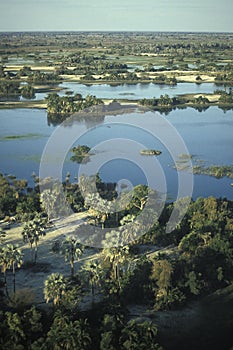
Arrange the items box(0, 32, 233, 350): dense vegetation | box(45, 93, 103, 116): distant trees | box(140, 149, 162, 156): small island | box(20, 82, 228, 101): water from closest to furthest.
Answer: box(0, 32, 233, 350): dense vegetation < box(140, 149, 162, 156): small island < box(45, 93, 103, 116): distant trees < box(20, 82, 228, 101): water

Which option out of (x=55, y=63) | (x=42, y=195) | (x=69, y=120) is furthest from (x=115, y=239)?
(x=55, y=63)

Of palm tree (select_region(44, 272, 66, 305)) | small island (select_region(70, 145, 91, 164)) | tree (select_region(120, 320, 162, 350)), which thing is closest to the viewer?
tree (select_region(120, 320, 162, 350))

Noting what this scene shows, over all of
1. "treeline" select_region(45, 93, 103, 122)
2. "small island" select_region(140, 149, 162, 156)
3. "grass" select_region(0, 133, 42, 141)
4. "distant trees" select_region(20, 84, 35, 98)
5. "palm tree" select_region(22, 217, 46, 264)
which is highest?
"distant trees" select_region(20, 84, 35, 98)

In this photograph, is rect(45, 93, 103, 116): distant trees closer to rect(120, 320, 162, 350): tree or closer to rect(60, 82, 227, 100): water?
rect(60, 82, 227, 100): water

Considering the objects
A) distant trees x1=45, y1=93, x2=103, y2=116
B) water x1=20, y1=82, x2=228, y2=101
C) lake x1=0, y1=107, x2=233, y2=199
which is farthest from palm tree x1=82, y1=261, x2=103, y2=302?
water x1=20, y1=82, x2=228, y2=101

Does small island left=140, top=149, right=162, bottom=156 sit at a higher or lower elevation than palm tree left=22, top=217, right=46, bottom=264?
higher

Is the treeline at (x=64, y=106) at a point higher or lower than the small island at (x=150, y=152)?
higher

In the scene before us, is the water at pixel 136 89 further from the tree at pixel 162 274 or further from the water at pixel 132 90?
the tree at pixel 162 274

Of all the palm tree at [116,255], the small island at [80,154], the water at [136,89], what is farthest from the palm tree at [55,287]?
the water at [136,89]

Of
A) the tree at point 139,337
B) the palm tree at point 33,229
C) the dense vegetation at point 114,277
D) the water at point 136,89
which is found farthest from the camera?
the water at point 136,89

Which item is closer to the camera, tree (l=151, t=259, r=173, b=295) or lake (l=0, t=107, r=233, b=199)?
tree (l=151, t=259, r=173, b=295)
